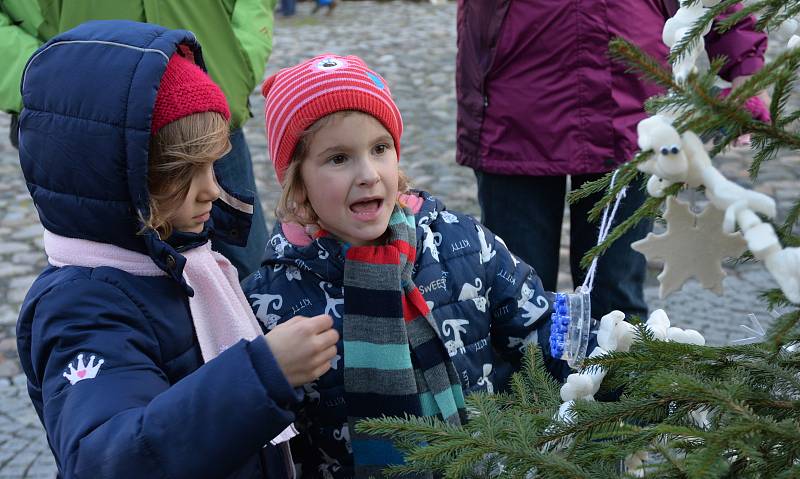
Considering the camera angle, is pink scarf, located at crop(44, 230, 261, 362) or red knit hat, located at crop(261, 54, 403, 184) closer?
pink scarf, located at crop(44, 230, 261, 362)

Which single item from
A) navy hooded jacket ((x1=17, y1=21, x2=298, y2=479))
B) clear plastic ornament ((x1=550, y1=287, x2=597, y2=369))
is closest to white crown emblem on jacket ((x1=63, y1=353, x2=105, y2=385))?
navy hooded jacket ((x1=17, y1=21, x2=298, y2=479))

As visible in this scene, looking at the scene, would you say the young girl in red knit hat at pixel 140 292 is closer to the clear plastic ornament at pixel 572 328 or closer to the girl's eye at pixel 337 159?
the girl's eye at pixel 337 159

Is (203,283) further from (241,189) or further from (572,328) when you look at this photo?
(241,189)

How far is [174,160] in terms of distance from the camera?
5.88 feet

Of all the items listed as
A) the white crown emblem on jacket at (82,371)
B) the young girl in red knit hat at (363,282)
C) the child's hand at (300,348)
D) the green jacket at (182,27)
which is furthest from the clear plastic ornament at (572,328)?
the green jacket at (182,27)

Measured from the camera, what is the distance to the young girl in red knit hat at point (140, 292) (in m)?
1.51

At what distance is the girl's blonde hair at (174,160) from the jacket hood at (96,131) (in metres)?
0.05

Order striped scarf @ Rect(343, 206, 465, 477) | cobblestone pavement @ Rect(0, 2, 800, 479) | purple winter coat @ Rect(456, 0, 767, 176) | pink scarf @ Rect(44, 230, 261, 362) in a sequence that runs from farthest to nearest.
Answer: cobblestone pavement @ Rect(0, 2, 800, 479) < purple winter coat @ Rect(456, 0, 767, 176) < striped scarf @ Rect(343, 206, 465, 477) < pink scarf @ Rect(44, 230, 261, 362)

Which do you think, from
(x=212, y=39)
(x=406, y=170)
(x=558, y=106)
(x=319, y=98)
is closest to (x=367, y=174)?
(x=319, y=98)

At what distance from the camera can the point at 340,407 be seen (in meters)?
2.02

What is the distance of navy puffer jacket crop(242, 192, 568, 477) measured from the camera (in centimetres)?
204

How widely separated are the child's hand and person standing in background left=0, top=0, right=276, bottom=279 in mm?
1328

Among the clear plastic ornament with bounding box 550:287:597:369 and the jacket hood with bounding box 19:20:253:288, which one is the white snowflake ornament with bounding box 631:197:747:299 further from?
the jacket hood with bounding box 19:20:253:288

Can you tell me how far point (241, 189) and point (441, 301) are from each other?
1.22 metres
